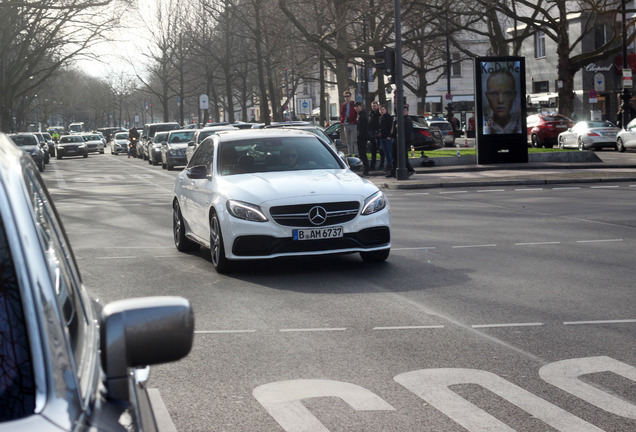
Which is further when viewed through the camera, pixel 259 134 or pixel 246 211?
pixel 259 134

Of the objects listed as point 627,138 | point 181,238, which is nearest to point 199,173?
point 181,238

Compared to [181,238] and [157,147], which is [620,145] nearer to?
[157,147]

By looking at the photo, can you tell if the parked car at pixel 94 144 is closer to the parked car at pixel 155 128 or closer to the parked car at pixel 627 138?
the parked car at pixel 155 128

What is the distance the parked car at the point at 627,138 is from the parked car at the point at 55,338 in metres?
40.6

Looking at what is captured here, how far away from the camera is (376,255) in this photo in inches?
447

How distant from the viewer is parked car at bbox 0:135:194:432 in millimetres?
1906

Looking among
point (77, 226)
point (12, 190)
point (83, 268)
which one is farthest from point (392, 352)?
point (77, 226)

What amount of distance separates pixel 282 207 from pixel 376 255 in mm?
1297

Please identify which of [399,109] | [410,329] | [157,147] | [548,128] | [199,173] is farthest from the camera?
[157,147]

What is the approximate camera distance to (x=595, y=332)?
742cm

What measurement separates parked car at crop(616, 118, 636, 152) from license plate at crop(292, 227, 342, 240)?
107 feet

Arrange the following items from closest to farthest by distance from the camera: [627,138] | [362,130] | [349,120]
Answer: [362,130]
[349,120]
[627,138]

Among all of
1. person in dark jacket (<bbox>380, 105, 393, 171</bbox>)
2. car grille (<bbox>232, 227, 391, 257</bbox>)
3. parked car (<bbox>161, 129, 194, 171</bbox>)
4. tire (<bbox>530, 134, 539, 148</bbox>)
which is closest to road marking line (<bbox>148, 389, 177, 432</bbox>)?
car grille (<bbox>232, 227, 391, 257</bbox>)

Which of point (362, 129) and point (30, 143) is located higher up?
point (362, 129)
